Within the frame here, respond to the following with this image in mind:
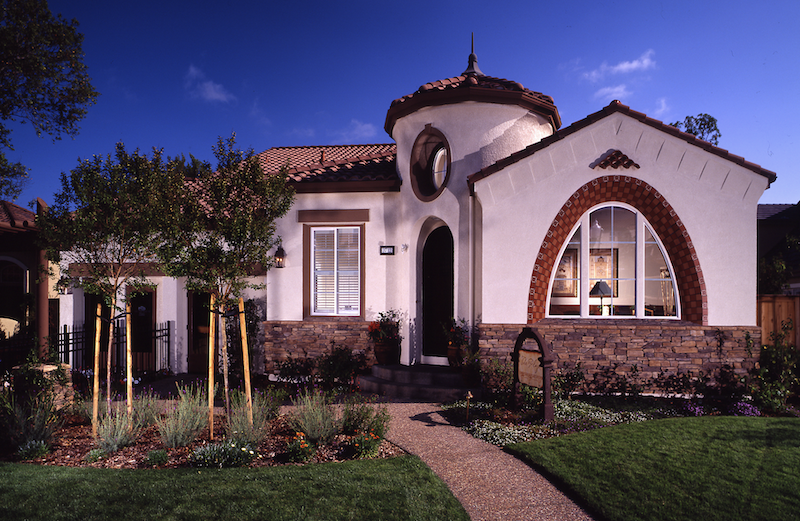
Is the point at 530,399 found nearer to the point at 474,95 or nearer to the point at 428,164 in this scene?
the point at 428,164

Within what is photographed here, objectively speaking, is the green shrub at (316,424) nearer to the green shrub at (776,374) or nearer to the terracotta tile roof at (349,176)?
the terracotta tile roof at (349,176)

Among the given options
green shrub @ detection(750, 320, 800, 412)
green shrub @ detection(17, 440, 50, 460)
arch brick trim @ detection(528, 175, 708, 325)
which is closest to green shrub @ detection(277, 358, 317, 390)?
green shrub @ detection(17, 440, 50, 460)

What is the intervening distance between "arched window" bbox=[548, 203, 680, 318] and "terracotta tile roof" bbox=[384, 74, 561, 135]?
2.72 m

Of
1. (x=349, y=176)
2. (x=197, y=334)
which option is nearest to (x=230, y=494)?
(x=349, y=176)

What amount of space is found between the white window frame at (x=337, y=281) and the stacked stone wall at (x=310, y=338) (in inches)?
12.2

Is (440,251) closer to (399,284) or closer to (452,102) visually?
(399,284)

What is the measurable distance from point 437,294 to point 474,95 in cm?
424

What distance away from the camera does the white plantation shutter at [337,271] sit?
9.47 metres

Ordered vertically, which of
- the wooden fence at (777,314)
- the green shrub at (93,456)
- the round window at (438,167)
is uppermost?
the round window at (438,167)

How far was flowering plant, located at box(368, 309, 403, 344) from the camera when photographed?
890 centimetres

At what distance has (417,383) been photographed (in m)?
8.23

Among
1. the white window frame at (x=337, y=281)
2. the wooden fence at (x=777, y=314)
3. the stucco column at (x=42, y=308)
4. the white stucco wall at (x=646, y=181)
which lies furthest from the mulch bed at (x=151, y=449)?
the wooden fence at (x=777, y=314)

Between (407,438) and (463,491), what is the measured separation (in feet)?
5.09

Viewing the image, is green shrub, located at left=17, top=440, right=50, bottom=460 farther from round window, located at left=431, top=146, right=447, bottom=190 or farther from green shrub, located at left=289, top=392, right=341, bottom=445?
round window, located at left=431, top=146, right=447, bottom=190
